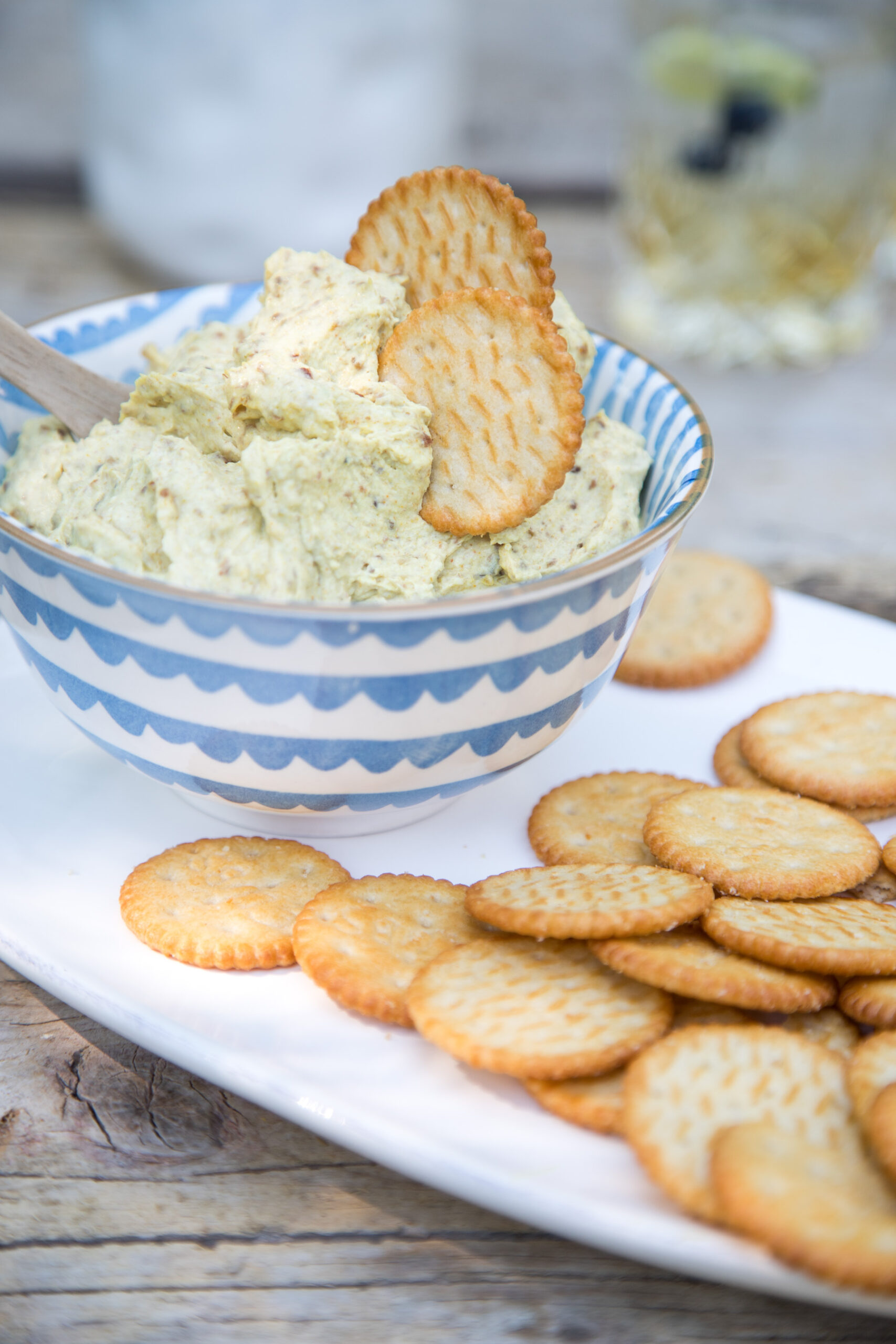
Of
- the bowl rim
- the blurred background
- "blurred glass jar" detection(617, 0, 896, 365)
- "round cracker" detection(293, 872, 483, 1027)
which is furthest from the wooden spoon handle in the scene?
"blurred glass jar" detection(617, 0, 896, 365)

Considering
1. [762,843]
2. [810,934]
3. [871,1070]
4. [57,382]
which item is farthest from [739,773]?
[57,382]

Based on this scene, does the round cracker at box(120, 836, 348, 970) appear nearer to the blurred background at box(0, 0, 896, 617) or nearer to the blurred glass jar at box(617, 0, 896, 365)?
the blurred background at box(0, 0, 896, 617)

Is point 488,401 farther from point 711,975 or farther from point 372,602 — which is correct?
point 711,975

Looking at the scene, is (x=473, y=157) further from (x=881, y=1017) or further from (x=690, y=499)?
(x=881, y=1017)

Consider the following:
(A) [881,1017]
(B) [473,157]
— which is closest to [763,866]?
(A) [881,1017]

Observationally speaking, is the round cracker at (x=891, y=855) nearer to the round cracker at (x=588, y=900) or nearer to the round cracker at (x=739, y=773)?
the round cracker at (x=739, y=773)

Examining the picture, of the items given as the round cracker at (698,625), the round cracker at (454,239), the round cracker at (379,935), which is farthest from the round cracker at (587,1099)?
the round cracker at (454,239)
